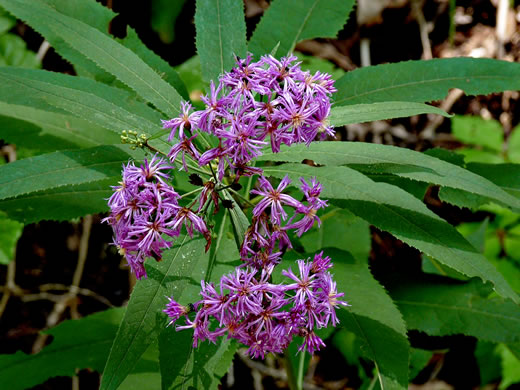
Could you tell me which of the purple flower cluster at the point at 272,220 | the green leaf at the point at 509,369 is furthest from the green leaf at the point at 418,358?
the purple flower cluster at the point at 272,220

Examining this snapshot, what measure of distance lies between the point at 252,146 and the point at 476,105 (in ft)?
12.3

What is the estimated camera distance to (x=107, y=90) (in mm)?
1980

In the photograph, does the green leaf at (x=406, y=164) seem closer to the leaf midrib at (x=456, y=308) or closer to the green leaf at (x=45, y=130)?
the leaf midrib at (x=456, y=308)

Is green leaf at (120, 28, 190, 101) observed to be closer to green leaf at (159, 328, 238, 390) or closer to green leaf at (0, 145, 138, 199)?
green leaf at (0, 145, 138, 199)

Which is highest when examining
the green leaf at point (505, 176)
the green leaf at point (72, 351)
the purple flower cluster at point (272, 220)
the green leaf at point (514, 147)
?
the purple flower cluster at point (272, 220)

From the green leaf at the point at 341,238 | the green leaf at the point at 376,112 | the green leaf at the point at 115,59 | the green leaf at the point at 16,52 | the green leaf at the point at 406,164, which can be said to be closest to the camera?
the green leaf at the point at 406,164

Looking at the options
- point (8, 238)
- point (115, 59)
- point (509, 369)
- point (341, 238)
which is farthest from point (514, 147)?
point (8, 238)

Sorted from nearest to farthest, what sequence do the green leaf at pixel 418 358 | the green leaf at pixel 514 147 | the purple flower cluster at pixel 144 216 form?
the purple flower cluster at pixel 144 216 < the green leaf at pixel 418 358 < the green leaf at pixel 514 147

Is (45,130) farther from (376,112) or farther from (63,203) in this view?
(376,112)

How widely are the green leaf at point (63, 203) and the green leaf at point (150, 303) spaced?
1.98 feet

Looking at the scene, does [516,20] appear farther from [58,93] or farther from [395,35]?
[58,93]

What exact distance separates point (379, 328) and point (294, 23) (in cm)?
124

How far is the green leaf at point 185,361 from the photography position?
158 centimetres

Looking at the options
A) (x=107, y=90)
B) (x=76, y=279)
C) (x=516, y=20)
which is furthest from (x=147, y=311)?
(x=516, y=20)
